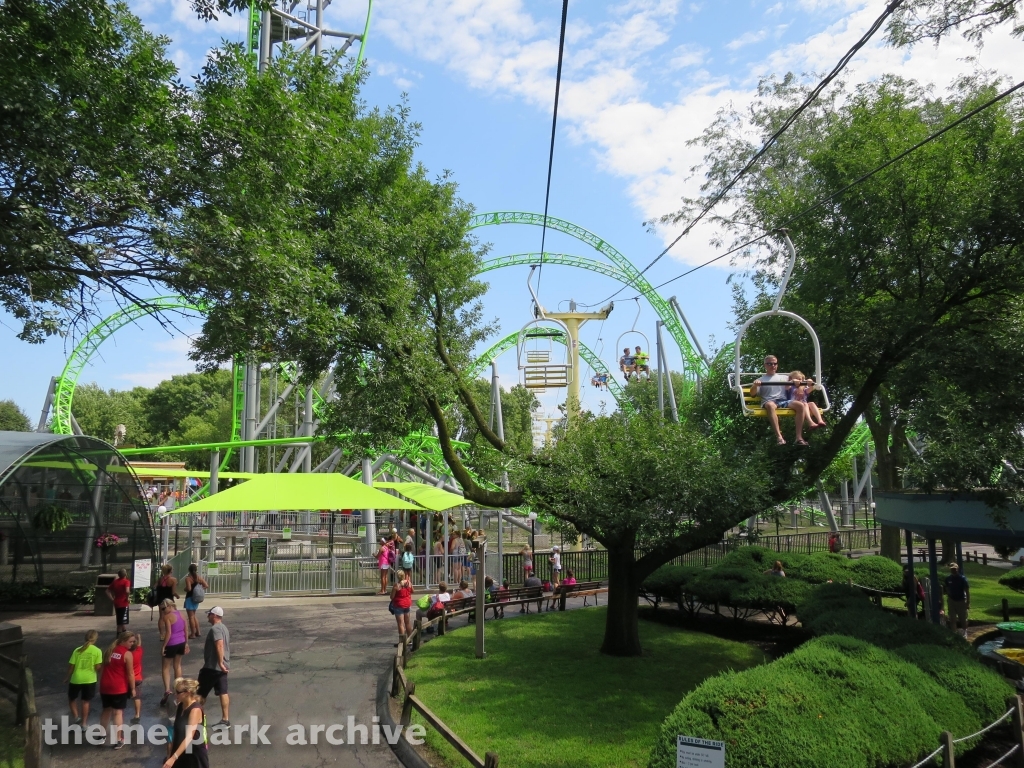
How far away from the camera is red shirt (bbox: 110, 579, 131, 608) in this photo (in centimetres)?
1432

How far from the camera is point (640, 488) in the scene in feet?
40.2

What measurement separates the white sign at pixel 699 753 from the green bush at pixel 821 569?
12.5 m

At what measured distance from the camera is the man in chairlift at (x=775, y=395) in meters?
9.35

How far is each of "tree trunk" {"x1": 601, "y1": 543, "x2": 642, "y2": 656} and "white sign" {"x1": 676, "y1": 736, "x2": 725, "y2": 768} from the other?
776 cm

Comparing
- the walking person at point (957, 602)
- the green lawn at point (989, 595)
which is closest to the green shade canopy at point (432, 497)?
the walking person at point (957, 602)

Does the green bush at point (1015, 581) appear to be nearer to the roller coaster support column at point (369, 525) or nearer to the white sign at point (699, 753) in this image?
the roller coaster support column at point (369, 525)

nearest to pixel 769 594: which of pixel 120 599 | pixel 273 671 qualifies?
pixel 273 671

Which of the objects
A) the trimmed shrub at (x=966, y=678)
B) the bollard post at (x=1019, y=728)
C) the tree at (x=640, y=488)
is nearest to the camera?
the bollard post at (x=1019, y=728)

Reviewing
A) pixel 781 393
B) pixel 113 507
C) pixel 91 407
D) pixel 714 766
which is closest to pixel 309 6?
pixel 113 507

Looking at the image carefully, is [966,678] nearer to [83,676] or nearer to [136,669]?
[136,669]

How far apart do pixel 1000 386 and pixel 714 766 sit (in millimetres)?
7687

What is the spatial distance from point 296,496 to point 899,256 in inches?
640

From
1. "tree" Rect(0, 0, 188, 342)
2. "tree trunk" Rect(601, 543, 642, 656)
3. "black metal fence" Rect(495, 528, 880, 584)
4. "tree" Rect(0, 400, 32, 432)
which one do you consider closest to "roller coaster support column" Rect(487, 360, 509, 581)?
"black metal fence" Rect(495, 528, 880, 584)

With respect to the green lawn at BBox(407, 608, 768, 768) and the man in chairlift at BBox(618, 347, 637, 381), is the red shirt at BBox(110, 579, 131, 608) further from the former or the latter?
the man in chairlift at BBox(618, 347, 637, 381)
